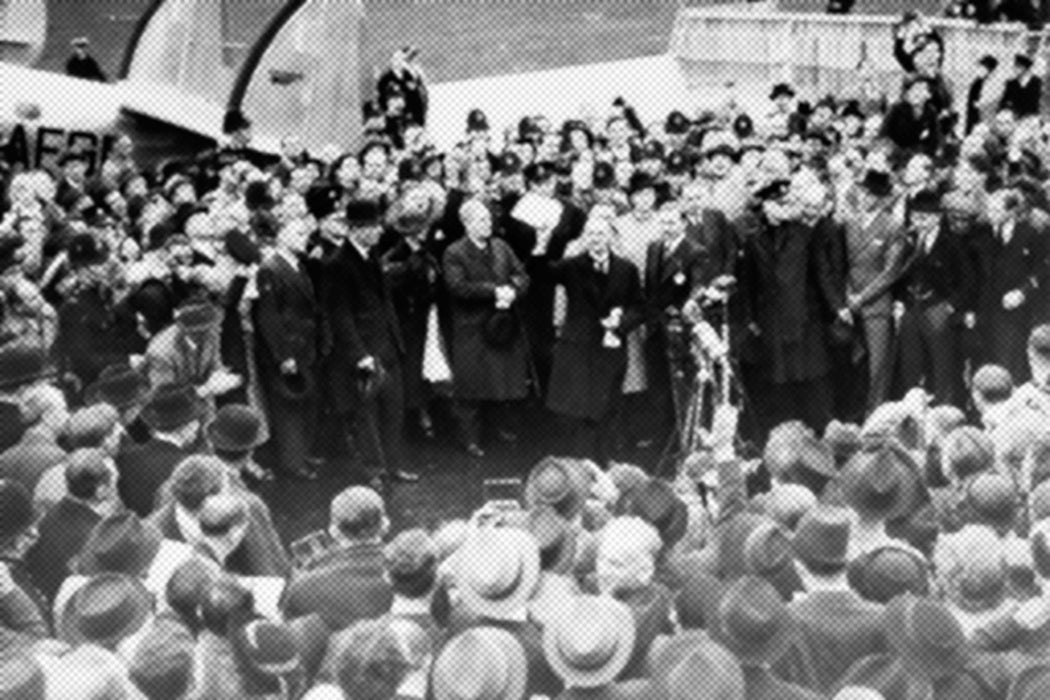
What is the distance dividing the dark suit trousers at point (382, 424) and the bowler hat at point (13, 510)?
12.1 feet

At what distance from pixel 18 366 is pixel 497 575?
3.38 metres

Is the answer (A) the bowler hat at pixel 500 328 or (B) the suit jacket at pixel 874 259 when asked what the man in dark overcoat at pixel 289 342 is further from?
(B) the suit jacket at pixel 874 259

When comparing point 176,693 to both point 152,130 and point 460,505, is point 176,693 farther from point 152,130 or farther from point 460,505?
point 152,130

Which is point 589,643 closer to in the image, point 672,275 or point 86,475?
point 86,475

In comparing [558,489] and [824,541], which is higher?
[824,541]

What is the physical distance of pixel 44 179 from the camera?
451 inches

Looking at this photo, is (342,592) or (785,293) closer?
(342,592)

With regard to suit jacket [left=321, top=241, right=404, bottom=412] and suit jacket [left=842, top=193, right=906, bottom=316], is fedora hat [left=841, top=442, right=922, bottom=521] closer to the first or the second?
suit jacket [left=321, top=241, right=404, bottom=412]

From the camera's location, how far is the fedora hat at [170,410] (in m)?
7.09

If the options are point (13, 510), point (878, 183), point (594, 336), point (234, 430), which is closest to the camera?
point (13, 510)

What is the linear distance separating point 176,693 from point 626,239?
19.2 ft

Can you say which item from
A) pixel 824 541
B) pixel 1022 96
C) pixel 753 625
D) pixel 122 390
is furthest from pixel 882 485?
pixel 1022 96

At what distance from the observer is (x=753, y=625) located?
15.2 feet

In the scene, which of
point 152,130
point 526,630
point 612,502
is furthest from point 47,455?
point 152,130
